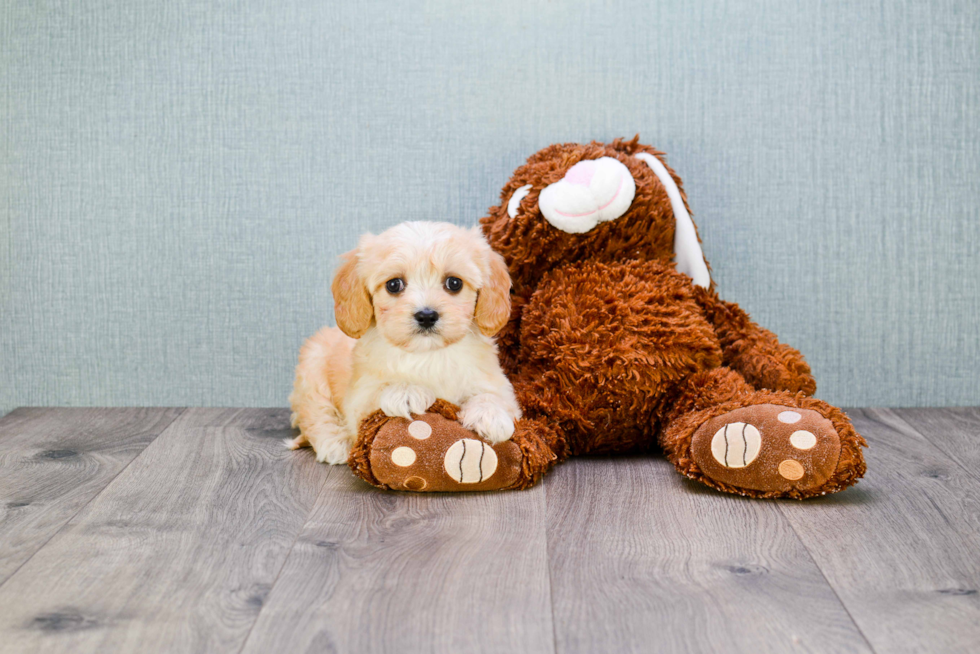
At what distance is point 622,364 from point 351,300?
0.52m

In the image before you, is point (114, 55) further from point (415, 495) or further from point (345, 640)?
point (345, 640)

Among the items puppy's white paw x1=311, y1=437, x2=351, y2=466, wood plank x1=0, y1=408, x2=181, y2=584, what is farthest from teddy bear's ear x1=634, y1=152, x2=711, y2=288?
wood plank x1=0, y1=408, x2=181, y2=584

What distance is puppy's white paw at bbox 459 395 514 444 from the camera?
4.83 feet

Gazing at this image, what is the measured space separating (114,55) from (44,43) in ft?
0.55

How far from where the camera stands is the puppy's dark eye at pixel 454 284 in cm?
148

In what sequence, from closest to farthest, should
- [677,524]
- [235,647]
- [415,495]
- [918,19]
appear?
[235,647] < [677,524] < [415,495] < [918,19]

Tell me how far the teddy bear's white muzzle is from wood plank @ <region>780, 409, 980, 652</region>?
2.13 feet

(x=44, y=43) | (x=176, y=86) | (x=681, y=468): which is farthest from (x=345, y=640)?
(x=44, y=43)

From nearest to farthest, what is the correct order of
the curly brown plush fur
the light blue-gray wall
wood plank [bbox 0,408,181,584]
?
wood plank [bbox 0,408,181,584]
the curly brown plush fur
the light blue-gray wall

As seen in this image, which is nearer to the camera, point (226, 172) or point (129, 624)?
point (129, 624)

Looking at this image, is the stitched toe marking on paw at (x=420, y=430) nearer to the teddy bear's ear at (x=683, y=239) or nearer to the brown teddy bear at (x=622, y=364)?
the brown teddy bear at (x=622, y=364)

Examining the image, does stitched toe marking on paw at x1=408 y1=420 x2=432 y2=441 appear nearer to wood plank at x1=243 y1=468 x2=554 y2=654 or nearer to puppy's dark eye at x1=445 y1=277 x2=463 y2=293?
wood plank at x1=243 y1=468 x2=554 y2=654

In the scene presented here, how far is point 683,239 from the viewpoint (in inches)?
70.7

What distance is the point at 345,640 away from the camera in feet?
3.27
